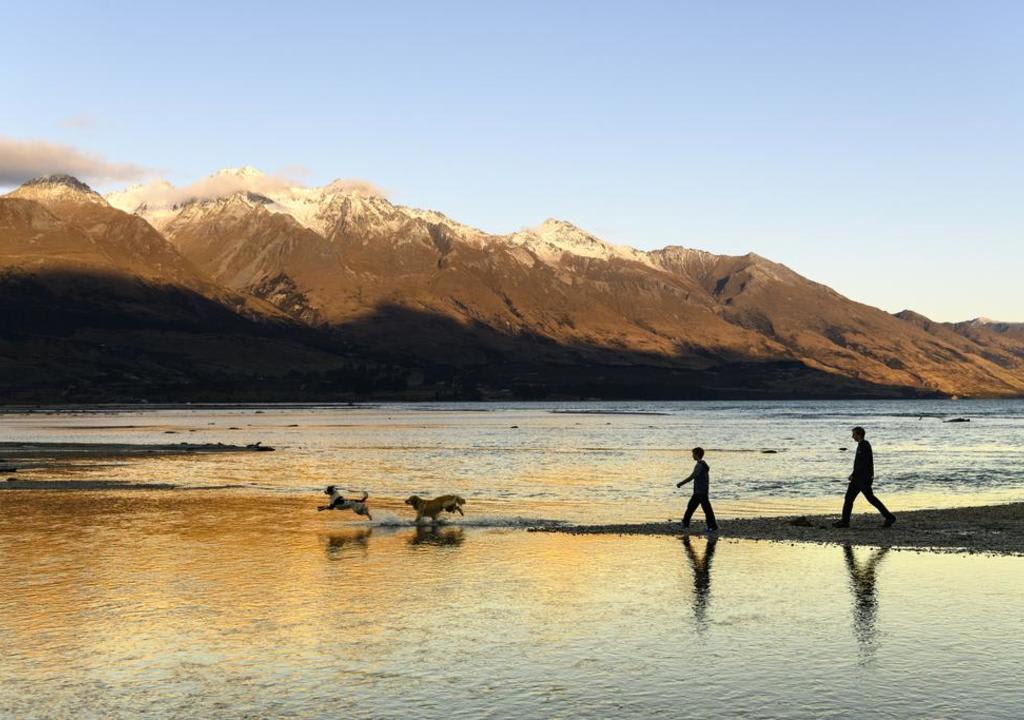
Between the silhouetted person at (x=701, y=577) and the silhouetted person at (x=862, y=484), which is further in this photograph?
the silhouetted person at (x=862, y=484)

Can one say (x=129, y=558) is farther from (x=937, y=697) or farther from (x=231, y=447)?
(x=231, y=447)

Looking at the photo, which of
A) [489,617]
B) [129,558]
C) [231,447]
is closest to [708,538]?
[489,617]

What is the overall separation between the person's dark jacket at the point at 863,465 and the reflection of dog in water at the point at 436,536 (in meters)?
12.7

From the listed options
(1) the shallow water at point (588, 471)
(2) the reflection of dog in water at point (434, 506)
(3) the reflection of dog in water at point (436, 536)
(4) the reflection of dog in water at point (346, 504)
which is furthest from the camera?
(1) the shallow water at point (588, 471)

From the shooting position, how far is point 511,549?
29844 mm

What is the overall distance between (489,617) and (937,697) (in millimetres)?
8419

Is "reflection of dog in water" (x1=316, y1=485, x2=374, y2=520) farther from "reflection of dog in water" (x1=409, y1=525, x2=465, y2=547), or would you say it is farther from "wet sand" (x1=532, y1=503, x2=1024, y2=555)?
"wet sand" (x1=532, y1=503, x2=1024, y2=555)

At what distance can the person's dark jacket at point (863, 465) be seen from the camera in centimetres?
3422

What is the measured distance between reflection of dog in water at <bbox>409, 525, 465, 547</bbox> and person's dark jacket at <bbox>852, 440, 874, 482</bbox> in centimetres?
1271

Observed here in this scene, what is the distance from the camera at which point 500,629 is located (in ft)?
63.6

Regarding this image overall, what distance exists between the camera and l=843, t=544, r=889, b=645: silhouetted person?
62.8 ft

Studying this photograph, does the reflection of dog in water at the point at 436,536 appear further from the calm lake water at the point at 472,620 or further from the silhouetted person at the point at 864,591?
the silhouetted person at the point at 864,591

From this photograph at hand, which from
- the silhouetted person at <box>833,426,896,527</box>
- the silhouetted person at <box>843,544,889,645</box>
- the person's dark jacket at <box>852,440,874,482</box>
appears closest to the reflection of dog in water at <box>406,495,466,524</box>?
the silhouetted person at <box>833,426,896,527</box>

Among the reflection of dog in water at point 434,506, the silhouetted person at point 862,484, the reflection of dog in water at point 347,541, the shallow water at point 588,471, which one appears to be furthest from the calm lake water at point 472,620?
the silhouetted person at point 862,484
